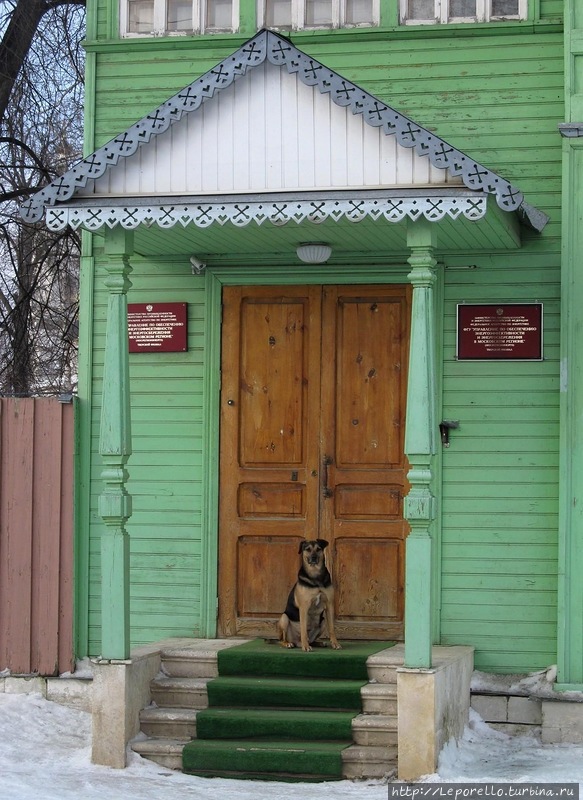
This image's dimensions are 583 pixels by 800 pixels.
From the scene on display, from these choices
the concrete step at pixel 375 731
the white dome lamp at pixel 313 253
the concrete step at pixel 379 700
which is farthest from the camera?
the white dome lamp at pixel 313 253

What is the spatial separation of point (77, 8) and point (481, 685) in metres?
8.76

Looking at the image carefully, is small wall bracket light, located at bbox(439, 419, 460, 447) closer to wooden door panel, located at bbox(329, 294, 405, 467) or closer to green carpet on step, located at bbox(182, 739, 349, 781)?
wooden door panel, located at bbox(329, 294, 405, 467)

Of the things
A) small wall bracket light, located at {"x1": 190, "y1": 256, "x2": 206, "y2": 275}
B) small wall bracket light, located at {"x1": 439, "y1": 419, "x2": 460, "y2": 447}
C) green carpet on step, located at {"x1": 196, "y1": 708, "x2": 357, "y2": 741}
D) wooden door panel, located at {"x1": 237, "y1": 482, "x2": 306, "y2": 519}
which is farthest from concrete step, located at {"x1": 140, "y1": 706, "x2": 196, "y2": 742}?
small wall bracket light, located at {"x1": 190, "y1": 256, "x2": 206, "y2": 275}

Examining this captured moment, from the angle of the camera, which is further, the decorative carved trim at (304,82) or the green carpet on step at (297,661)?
the green carpet on step at (297,661)

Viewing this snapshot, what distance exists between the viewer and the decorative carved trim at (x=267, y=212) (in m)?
7.37

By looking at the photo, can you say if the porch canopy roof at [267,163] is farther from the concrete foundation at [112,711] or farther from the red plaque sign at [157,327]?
the concrete foundation at [112,711]

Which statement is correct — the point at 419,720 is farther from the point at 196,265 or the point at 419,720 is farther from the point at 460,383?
the point at 196,265

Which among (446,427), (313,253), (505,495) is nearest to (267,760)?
(505,495)

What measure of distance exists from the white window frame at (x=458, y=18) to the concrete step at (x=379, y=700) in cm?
459

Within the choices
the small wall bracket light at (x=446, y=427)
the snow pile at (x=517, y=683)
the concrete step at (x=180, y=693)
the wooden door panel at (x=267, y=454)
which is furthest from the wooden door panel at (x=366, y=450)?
the concrete step at (x=180, y=693)

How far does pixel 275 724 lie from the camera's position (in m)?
7.80

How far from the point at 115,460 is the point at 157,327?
5.52 feet

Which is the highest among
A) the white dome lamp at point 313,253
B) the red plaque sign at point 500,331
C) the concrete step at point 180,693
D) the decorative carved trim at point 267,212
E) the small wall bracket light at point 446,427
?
the decorative carved trim at point 267,212

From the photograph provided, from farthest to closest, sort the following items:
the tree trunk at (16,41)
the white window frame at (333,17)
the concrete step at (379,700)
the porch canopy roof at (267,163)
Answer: the tree trunk at (16,41) < the white window frame at (333,17) < the concrete step at (379,700) < the porch canopy roof at (267,163)
